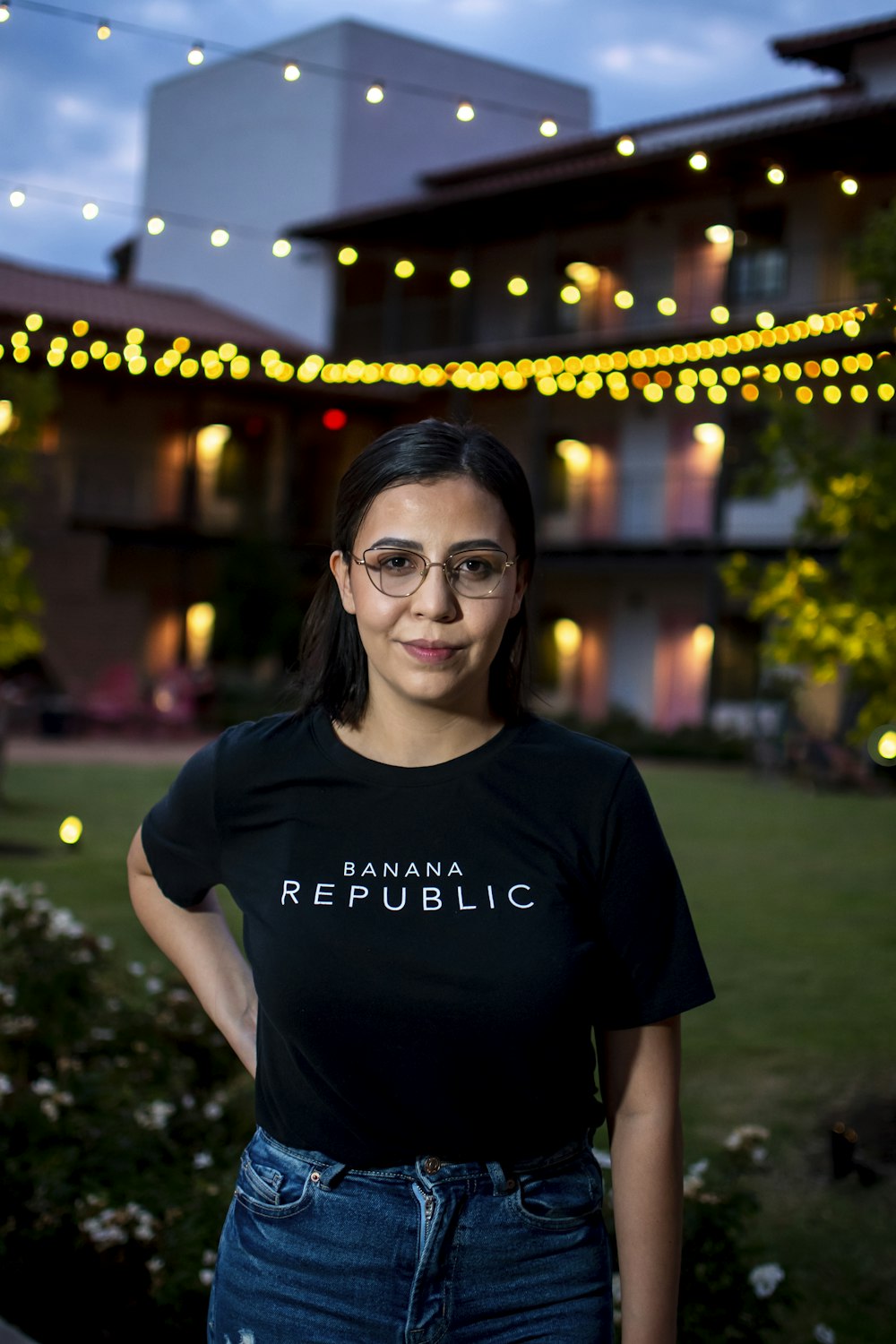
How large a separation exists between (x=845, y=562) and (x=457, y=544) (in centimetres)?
418

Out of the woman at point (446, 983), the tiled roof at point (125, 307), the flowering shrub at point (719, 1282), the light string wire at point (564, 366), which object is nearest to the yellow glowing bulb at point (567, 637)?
the tiled roof at point (125, 307)

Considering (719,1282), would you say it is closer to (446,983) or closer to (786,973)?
(446,983)

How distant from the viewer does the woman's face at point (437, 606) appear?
1841 mm

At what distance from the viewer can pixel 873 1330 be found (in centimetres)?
391

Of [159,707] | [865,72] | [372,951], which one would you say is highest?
[865,72]

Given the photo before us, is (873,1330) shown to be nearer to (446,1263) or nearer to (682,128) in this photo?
(446,1263)

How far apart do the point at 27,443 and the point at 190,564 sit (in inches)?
650

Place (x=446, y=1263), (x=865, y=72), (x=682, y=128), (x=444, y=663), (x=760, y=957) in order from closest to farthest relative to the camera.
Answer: (x=446, y=1263) < (x=444, y=663) < (x=760, y=957) < (x=865, y=72) < (x=682, y=128)

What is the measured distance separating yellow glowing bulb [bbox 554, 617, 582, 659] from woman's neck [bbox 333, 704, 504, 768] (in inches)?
954

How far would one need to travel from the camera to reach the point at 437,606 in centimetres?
182

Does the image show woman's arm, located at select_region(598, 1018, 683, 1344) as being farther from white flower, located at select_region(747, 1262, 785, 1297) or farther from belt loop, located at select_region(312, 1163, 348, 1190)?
white flower, located at select_region(747, 1262, 785, 1297)

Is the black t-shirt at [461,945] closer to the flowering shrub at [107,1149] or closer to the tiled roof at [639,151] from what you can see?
the flowering shrub at [107,1149]

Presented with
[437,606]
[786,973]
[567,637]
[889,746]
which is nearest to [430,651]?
[437,606]

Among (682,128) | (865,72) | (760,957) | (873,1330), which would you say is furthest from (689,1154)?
(682,128)
